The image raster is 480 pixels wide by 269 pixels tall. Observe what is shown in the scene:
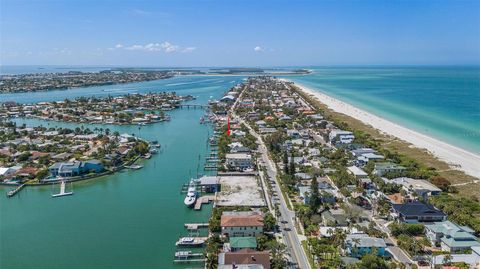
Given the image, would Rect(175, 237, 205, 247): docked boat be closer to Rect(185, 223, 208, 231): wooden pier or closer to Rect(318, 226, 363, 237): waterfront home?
Rect(185, 223, 208, 231): wooden pier

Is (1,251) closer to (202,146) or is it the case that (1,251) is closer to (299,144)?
(202,146)

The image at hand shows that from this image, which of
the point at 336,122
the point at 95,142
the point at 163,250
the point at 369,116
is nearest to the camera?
the point at 163,250

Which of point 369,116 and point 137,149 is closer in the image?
point 137,149

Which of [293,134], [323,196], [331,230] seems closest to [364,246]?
[331,230]

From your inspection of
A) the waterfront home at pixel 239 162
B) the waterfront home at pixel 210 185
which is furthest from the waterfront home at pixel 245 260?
the waterfront home at pixel 239 162

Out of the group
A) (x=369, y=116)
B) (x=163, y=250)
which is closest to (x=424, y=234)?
(x=163, y=250)

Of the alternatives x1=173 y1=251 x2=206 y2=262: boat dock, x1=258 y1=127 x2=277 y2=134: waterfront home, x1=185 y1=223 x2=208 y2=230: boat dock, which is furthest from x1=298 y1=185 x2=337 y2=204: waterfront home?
x1=258 y1=127 x2=277 y2=134: waterfront home

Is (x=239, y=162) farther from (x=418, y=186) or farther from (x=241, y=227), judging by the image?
(x=418, y=186)
